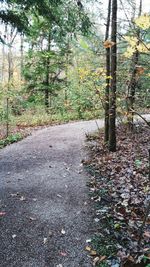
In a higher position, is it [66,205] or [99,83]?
[99,83]

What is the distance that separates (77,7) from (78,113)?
12649 millimetres

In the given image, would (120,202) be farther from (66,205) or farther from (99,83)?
(99,83)

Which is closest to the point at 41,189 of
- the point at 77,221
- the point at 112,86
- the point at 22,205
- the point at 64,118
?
the point at 22,205

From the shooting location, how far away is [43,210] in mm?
5906

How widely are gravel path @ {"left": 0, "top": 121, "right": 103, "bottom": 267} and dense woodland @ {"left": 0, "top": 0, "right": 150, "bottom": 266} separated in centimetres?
42

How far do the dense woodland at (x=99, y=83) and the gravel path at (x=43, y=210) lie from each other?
1.39 ft

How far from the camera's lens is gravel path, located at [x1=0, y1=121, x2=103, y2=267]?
444 cm

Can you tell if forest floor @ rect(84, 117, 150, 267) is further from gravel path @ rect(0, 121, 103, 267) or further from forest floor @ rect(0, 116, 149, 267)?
gravel path @ rect(0, 121, 103, 267)

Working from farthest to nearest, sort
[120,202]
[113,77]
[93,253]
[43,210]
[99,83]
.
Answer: [99,83] < [113,77] < [120,202] < [43,210] < [93,253]

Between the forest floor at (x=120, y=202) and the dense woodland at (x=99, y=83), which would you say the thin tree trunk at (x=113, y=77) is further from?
the forest floor at (x=120, y=202)

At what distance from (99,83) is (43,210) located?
9.95 m

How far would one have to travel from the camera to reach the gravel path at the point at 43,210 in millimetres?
4438

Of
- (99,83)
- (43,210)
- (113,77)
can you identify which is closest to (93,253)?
(43,210)

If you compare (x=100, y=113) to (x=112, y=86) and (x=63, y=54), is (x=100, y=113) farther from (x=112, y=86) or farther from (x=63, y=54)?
(x=112, y=86)
